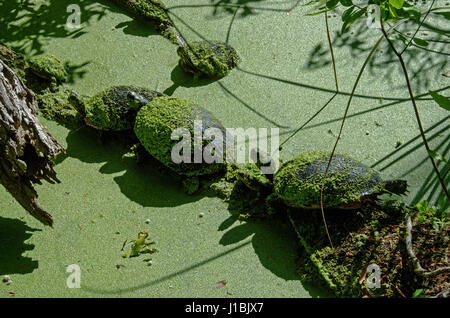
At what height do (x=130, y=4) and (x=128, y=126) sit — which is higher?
(x=130, y=4)

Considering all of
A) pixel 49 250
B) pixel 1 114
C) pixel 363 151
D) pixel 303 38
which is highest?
pixel 1 114

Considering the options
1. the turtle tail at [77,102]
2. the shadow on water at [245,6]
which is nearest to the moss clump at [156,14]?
the shadow on water at [245,6]

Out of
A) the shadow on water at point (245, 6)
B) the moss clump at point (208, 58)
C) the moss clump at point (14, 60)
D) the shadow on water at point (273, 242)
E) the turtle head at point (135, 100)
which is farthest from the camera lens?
the shadow on water at point (245, 6)

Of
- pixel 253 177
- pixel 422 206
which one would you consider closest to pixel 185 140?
pixel 253 177

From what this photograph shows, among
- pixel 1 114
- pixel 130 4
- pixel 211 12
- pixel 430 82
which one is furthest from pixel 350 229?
pixel 130 4

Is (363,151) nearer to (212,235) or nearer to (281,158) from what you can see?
(281,158)

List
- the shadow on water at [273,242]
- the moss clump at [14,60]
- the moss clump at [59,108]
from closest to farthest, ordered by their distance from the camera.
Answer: the shadow on water at [273,242]
the moss clump at [59,108]
the moss clump at [14,60]

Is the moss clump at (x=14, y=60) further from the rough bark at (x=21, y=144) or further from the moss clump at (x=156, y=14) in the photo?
the rough bark at (x=21, y=144)
